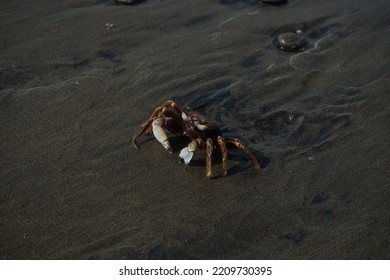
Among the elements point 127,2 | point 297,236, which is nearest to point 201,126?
point 297,236

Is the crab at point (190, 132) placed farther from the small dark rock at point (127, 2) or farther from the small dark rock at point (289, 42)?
the small dark rock at point (127, 2)

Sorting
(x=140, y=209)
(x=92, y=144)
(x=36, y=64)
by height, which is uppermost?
(x=36, y=64)

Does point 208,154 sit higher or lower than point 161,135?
lower

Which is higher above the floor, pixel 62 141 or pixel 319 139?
pixel 62 141

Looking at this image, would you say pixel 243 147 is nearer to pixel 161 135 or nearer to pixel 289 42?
pixel 161 135

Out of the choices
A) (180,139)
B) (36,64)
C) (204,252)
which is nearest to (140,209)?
(204,252)

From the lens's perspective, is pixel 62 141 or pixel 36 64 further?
pixel 36 64

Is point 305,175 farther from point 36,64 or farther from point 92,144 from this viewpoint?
point 36,64
